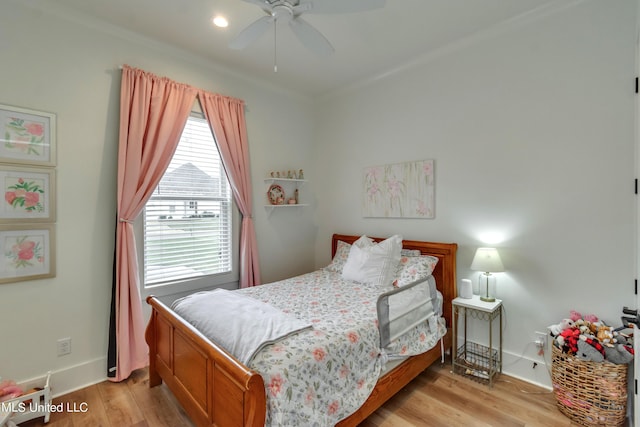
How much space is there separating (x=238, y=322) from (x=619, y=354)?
231cm

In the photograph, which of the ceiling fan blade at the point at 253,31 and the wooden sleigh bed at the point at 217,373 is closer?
the wooden sleigh bed at the point at 217,373

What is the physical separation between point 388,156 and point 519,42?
1.45 m

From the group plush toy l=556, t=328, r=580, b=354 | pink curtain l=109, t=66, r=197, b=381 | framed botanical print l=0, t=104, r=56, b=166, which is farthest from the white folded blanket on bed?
plush toy l=556, t=328, r=580, b=354

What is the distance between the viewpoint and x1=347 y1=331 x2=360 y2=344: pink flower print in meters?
1.75

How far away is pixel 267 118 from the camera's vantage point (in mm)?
Result: 3523

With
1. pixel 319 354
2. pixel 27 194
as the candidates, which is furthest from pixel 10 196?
pixel 319 354

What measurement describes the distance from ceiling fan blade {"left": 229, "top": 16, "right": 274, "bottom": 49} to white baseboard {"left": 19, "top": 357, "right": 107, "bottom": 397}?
2672mm

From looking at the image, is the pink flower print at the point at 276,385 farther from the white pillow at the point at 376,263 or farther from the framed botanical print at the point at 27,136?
the framed botanical print at the point at 27,136

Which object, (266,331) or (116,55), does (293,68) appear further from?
(266,331)

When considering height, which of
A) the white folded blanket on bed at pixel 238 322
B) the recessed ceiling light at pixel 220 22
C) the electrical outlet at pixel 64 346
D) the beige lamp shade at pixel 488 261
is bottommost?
the electrical outlet at pixel 64 346

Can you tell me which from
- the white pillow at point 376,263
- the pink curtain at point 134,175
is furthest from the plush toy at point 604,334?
the pink curtain at point 134,175

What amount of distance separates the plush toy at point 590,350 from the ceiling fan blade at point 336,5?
2.38m

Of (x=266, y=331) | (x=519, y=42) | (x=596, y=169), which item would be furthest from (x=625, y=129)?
(x=266, y=331)

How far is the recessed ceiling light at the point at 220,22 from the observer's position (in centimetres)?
231
